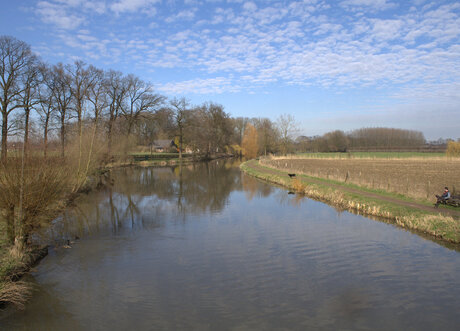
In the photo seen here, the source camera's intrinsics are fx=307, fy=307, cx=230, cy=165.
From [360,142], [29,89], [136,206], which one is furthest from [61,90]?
[360,142]

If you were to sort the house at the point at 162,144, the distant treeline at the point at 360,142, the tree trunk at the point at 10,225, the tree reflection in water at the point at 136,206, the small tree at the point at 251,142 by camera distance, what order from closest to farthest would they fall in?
the tree trunk at the point at 10,225 < the tree reflection in water at the point at 136,206 < the small tree at the point at 251,142 < the house at the point at 162,144 < the distant treeline at the point at 360,142

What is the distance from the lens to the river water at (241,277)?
5867 millimetres

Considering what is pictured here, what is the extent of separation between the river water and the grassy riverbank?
70cm

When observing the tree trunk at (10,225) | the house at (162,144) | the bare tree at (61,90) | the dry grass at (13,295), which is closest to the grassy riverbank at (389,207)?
the dry grass at (13,295)

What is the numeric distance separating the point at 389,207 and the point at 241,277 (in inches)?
359

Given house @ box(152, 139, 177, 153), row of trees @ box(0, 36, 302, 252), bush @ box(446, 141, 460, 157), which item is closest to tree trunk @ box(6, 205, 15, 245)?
row of trees @ box(0, 36, 302, 252)

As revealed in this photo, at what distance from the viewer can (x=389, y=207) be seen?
1364cm

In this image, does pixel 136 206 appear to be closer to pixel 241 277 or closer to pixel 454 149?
pixel 241 277

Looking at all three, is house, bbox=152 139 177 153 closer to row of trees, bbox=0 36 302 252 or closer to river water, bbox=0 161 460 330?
row of trees, bbox=0 36 302 252

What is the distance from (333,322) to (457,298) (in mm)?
3102

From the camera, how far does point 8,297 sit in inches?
245

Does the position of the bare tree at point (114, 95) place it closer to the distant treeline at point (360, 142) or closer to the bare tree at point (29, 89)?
the bare tree at point (29, 89)

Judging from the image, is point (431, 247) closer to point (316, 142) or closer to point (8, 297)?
point (8, 297)

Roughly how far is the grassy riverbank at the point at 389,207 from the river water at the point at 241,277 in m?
0.70
